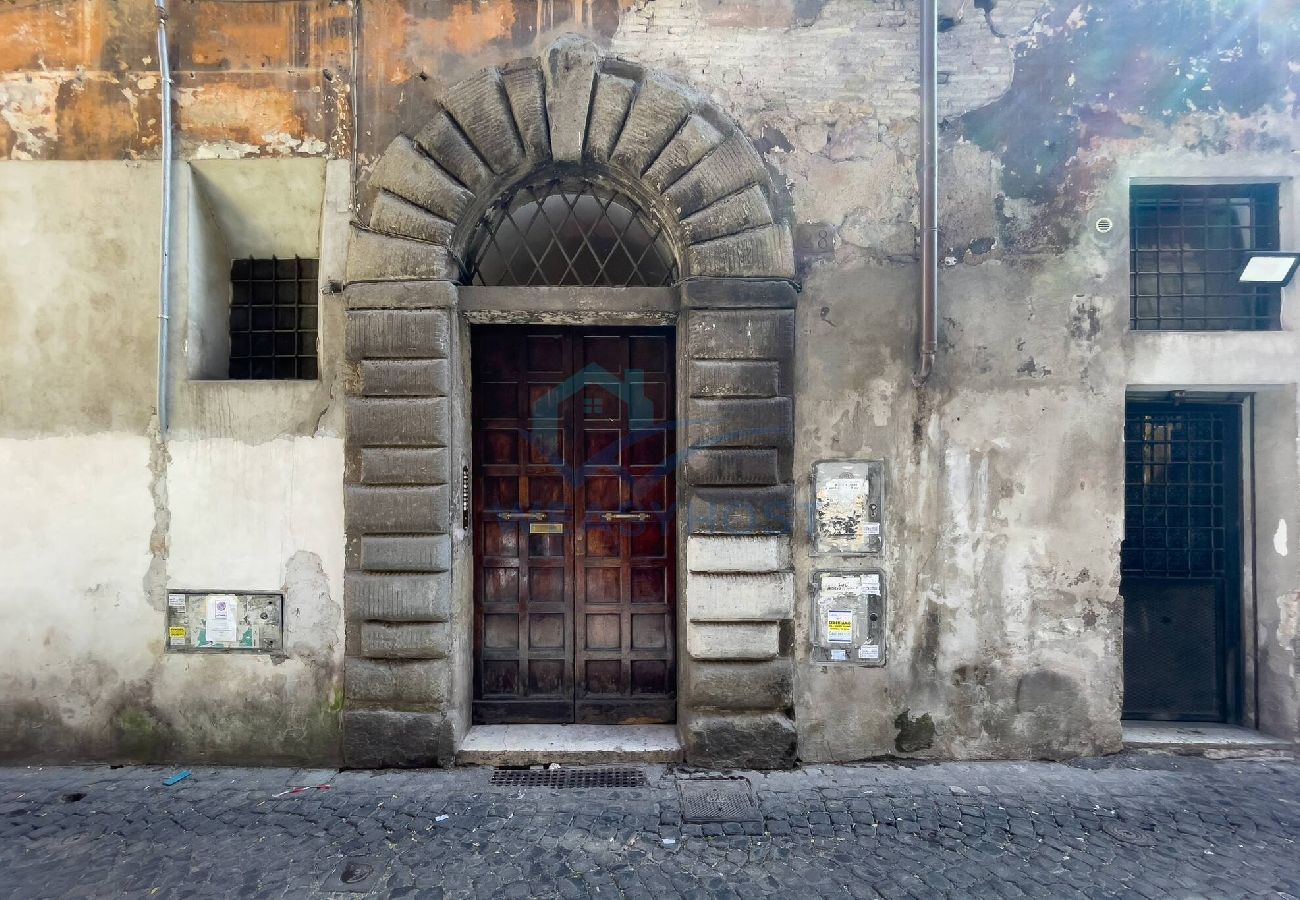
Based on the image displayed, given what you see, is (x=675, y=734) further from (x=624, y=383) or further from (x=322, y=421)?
(x=322, y=421)

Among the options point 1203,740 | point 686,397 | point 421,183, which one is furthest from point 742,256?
point 1203,740

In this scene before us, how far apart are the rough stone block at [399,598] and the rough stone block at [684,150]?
312 cm

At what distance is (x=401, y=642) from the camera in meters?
4.62

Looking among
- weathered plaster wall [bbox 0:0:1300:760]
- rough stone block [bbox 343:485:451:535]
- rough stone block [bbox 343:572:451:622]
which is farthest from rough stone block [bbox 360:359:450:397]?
rough stone block [bbox 343:572:451:622]

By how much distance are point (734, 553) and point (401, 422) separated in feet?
8.06

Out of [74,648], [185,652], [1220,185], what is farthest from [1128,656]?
[74,648]

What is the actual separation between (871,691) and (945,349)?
8.07 feet

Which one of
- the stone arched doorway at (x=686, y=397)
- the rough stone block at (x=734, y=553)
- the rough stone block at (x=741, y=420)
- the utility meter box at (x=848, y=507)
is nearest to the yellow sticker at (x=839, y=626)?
the stone arched doorway at (x=686, y=397)

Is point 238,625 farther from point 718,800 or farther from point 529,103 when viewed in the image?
point 529,103

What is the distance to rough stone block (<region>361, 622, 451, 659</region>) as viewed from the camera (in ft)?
15.2

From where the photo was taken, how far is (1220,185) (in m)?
4.96

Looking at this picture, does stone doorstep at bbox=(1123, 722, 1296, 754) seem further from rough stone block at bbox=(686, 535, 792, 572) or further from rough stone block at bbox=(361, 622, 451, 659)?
rough stone block at bbox=(361, 622, 451, 659)

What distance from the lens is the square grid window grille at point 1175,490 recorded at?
16.9 feet

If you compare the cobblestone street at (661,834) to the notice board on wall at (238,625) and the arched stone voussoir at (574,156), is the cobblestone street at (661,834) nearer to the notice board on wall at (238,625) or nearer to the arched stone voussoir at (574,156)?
the notice board on wall at (238,625)
